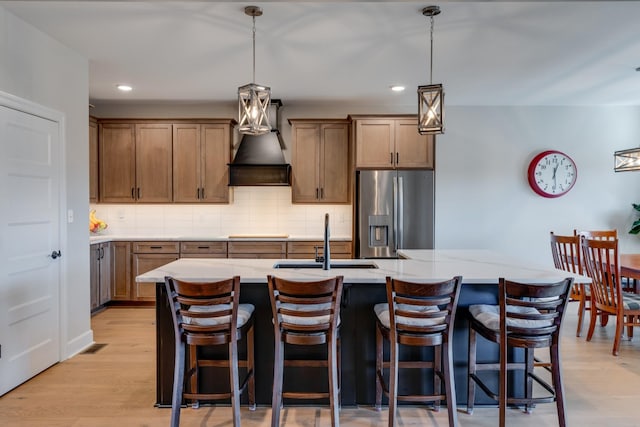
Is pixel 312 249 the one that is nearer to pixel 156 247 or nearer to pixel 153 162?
pixel 156 247

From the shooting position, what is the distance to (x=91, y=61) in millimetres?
3801

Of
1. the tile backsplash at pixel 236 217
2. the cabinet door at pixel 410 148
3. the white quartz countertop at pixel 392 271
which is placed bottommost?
the white quartz countertop at pixel 392 271

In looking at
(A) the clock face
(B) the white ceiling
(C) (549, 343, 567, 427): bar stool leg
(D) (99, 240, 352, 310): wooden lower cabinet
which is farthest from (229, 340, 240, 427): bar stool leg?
(A) the clock face

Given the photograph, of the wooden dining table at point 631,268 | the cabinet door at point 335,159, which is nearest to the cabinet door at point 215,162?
the cabinet door at point 335,159

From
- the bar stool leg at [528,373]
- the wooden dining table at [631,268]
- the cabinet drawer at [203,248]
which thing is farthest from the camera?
the cabinet drawer at [203,248]

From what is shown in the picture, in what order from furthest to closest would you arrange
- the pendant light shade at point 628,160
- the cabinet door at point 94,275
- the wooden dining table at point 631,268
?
the cabinet door at point 94,275 → the pendant light shade at point 628,160 → the wooden dining table at point 631,268

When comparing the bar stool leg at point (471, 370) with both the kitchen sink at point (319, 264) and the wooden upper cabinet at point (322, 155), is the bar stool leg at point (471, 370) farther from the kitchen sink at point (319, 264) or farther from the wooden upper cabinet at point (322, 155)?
the wooden upper cabinet at point (322, 155)

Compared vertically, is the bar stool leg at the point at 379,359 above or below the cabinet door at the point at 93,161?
below

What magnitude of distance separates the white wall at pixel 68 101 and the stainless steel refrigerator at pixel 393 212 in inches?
116

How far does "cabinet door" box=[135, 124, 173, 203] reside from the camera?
5.20m

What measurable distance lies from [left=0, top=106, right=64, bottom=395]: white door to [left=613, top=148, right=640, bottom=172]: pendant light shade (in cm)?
515

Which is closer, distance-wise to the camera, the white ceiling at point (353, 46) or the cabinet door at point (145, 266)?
the white ceiling at point (353, 46)

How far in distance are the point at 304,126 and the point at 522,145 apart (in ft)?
9.68

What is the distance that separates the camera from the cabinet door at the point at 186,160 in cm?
520
